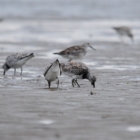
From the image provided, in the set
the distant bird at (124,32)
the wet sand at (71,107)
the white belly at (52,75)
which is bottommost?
the wet sand at (71,107)

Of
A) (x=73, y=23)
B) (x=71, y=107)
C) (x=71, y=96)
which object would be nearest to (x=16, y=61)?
Result: (x=71, y=96)

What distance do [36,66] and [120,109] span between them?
723 centimetres

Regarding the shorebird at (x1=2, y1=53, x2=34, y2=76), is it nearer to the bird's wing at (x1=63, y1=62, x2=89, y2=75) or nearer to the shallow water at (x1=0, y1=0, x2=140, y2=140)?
the shallow water at (x1=0, y1=0, x2=140, y2=140)

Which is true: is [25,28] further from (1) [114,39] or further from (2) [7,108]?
(2) [7,108]

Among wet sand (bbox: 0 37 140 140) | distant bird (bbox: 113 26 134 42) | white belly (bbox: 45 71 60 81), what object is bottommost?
wet sand (bbox: 0 37 140 140)

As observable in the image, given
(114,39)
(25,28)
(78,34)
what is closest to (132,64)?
(114,39)

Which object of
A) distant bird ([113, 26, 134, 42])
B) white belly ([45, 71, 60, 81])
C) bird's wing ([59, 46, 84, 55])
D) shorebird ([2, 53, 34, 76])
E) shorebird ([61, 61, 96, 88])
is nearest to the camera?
white belly ([45, 71, 60, 81])

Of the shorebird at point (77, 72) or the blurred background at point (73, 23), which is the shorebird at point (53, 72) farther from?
the blurred background at point (73, 23)

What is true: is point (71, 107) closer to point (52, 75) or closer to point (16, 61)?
point (52, 75)

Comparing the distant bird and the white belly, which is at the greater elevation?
the distant bird

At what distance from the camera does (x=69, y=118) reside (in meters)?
8.50

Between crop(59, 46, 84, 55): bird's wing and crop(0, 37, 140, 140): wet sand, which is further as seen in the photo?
crop(59, 46, 84, 55): bird's wing

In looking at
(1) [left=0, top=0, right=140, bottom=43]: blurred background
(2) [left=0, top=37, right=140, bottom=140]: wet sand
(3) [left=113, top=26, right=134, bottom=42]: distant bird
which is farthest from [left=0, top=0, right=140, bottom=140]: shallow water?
(3) [left=113, top=26, right=134, bottom=42]: distant bird

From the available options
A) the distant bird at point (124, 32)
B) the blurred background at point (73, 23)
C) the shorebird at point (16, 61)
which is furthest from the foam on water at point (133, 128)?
the distant bird at point (124, 32)
